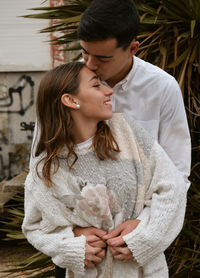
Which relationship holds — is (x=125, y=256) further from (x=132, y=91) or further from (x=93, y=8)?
(x=93, y=8)

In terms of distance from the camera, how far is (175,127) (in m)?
2.34

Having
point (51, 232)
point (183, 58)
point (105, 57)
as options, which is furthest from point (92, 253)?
point (183, 58)

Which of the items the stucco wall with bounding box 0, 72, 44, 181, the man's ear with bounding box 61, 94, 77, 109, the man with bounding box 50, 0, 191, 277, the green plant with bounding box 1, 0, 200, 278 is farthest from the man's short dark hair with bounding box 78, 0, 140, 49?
the stucco wall with bounding box 0, 72, 44, 181

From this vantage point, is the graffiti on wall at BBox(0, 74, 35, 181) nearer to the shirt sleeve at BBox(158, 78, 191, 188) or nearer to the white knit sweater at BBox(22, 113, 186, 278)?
the shirt sleeve at BBox(158, 78, 191, 188)

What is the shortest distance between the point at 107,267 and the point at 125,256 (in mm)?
105

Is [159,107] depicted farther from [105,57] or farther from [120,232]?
[120,232]

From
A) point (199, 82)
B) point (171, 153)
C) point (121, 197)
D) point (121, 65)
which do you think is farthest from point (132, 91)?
point (199, 82)

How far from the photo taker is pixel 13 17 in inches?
279

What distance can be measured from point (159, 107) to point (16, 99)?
5.26 meters

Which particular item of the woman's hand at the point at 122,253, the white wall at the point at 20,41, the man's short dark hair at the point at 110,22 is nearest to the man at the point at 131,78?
the man's short dark hair at the point at 110,22

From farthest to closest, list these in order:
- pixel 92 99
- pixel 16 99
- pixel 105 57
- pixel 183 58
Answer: pixel 16 99 → pixel 183 58 → pixel 105 57 → pixel 92 99

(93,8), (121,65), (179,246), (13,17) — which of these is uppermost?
(93,8)

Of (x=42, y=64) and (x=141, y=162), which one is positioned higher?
(x=141, y=162)

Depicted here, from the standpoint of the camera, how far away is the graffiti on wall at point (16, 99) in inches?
286
